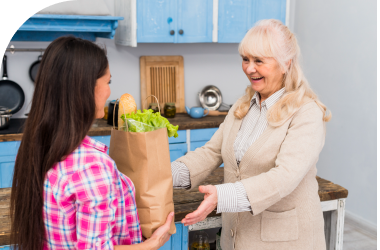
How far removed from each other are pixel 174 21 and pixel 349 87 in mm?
1730

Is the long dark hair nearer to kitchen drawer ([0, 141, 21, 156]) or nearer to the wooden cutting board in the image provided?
kitchen drawer ([0, 141, 21, 156])

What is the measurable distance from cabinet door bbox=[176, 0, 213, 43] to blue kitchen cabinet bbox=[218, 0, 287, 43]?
0.12m

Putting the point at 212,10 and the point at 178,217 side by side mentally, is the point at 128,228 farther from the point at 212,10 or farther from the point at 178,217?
the point at 212,10

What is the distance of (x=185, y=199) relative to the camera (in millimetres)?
1570

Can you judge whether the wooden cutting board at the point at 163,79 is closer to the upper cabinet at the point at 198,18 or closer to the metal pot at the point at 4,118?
the upper cabinet at the point at 198,18

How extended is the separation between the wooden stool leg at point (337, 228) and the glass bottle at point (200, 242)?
63 centimetres

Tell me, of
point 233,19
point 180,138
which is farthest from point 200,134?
point 233,19

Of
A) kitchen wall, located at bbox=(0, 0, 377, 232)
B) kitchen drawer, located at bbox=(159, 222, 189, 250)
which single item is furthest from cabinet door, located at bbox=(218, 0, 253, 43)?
kitchen drawer, located at bbox=(159, 222, 189, 250)

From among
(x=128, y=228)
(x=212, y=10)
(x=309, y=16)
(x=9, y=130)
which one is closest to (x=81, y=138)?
(x=128, y=228)

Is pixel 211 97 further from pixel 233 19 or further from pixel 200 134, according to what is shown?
pixel 233 19

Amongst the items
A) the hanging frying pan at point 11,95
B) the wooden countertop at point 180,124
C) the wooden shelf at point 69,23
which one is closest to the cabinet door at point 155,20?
the wooden shelf at point 69,23

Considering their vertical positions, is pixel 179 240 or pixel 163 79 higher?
pixel 163 79

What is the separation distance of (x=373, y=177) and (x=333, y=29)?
1448mm

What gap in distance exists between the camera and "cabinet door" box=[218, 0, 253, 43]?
11.1ft
